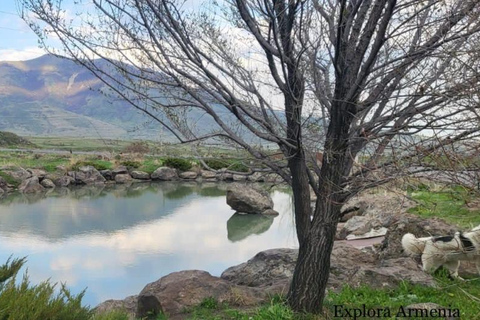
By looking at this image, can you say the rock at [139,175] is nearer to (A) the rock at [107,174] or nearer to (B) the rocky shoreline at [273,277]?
(A) the rock at [107,174]

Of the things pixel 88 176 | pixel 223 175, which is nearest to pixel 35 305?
pixel 223 175

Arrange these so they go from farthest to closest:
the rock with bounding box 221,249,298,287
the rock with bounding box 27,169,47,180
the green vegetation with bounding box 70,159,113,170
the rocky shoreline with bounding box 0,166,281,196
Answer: the green vegetation with bounding box 70,159,113,170
the rock with bounding box 27,169,47,180
the rocky shoreline with bounding box 0,166,281,196
the rock with bounding box 221,249,298,287

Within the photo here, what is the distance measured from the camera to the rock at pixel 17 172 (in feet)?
78.1

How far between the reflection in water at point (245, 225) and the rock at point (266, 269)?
255 inches

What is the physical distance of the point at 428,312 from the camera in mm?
4934

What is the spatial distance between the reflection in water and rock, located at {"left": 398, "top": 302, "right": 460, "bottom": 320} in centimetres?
939

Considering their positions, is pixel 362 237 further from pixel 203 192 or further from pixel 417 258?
pixel 203 192

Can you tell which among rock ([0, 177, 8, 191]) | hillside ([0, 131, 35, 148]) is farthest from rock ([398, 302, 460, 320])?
hillside ([0, 131, 35, 148])

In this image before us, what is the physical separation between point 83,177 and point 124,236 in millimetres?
12852

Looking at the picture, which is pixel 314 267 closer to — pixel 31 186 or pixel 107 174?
pixel 31 186

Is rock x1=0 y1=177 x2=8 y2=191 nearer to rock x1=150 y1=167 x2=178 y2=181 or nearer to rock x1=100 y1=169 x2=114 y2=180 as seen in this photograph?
rock x1=100 y1=169 x2=114 y2=180

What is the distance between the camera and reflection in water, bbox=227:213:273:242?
49.6ft

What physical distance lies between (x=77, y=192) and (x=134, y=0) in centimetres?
1962

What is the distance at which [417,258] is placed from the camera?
7406mm
